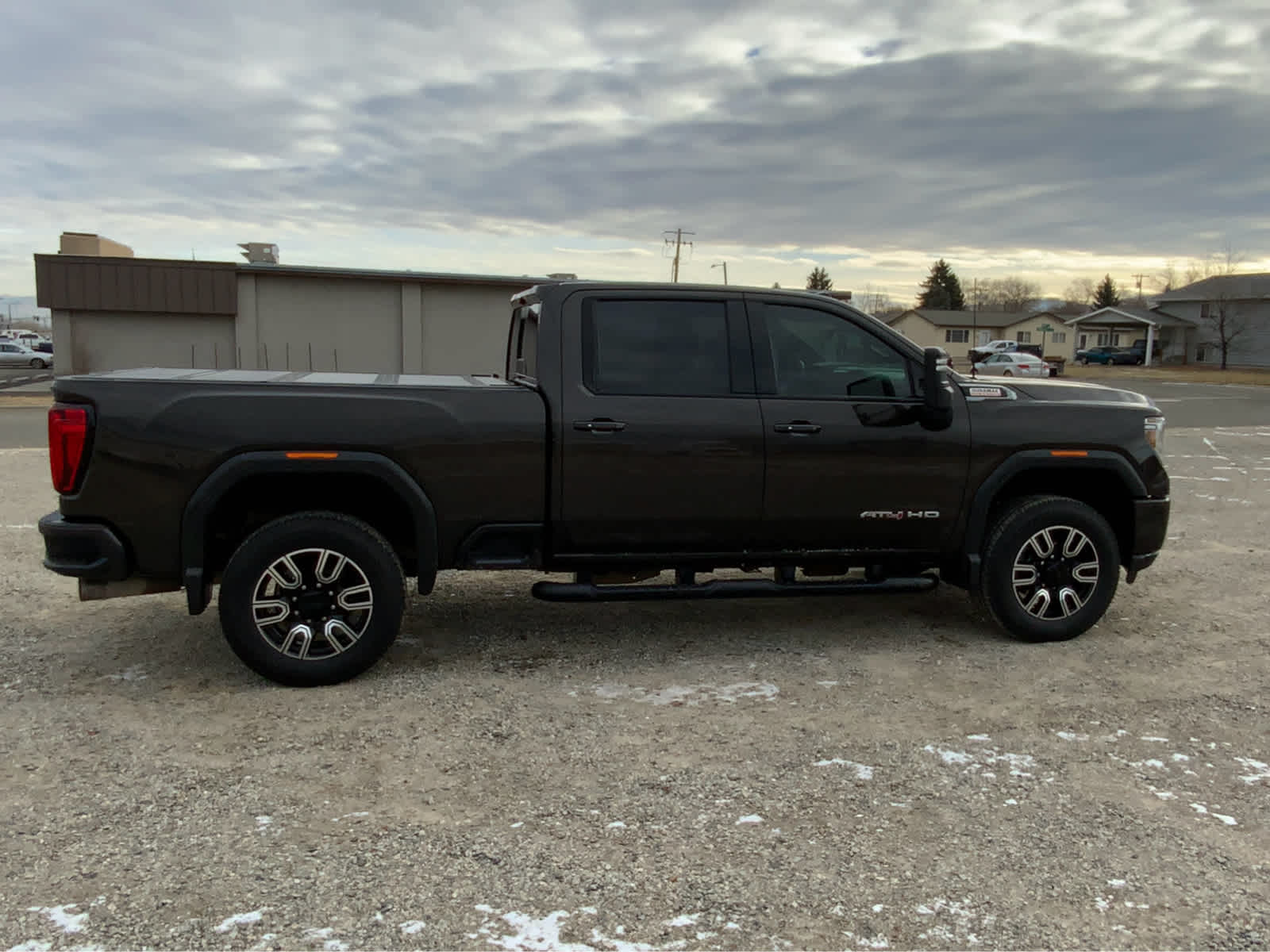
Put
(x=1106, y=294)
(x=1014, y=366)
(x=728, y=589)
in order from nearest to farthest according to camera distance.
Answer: (x=728, y=589) → (x=1014, y=366) → (x=1106, y=294)

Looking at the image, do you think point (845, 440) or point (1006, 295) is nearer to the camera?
point (845, 440)

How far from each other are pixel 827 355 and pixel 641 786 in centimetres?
255

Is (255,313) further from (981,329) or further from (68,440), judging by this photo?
(981,329)

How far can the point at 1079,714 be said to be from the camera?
4.53 metres

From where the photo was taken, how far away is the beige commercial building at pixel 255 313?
2506 centimetres

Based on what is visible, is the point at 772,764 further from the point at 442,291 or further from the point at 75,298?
the point at 75,298

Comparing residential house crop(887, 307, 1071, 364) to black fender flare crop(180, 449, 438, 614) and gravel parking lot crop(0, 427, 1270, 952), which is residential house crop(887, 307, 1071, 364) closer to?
gravel parking lot crop(0, 427, 1270, 952)

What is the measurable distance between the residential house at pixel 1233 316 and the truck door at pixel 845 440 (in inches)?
2774

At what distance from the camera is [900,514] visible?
5.26m

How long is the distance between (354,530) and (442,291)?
22400 mm

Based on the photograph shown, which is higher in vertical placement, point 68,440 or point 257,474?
point 68,440

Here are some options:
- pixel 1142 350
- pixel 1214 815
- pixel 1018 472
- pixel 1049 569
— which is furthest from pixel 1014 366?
pixel 1214 815

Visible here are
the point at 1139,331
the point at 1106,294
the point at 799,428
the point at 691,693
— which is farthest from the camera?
the point at 1106,294

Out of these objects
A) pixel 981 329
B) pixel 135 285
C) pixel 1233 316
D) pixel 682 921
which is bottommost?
pixel 682 921
